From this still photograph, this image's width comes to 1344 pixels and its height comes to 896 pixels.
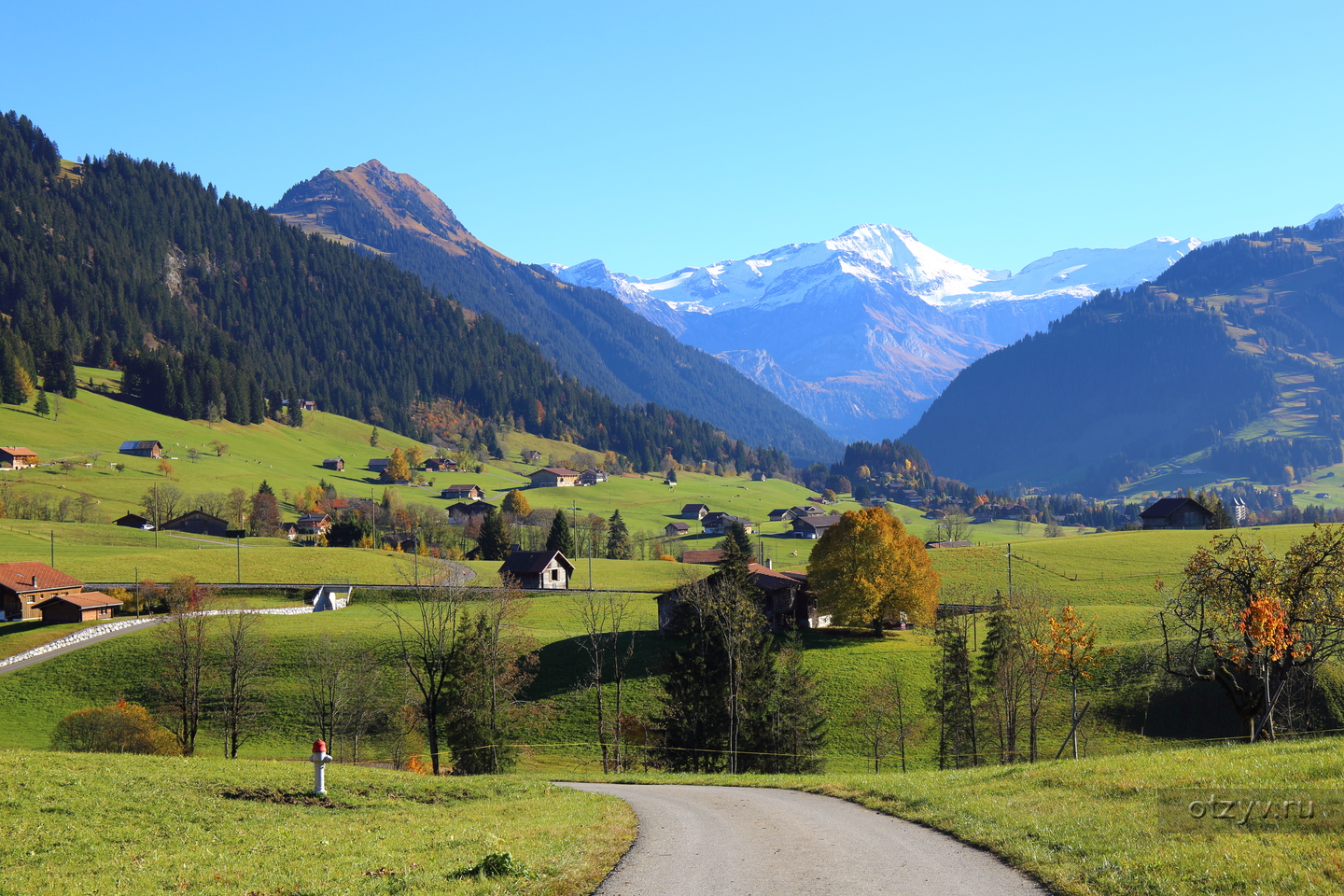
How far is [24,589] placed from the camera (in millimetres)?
89750

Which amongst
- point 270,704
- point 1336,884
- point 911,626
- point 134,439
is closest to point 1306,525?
point 911,626

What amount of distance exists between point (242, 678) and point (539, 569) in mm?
54398

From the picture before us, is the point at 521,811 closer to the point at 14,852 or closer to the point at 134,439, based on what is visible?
the point at 14,852

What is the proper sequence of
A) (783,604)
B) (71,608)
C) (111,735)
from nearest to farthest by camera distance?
(111,735)
(783,604)
(71,608)

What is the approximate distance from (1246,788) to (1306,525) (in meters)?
146

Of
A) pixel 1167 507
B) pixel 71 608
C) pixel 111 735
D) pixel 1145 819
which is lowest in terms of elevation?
pixel 111 735

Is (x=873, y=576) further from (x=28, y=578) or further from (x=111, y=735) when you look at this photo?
(x=28, y=578)

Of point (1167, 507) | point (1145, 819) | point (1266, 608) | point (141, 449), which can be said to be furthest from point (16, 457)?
point (1167, 507)

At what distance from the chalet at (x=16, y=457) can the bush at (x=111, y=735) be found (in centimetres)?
13643

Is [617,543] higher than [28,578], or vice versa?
[28,578]

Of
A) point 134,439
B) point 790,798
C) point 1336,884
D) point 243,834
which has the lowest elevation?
point 790,798

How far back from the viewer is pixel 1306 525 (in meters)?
137

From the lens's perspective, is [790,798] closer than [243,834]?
No

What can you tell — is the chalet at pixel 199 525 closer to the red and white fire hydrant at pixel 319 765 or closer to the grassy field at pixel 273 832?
the grassy field at pixel 273 832
